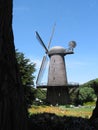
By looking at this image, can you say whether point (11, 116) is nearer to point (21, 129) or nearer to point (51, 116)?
point (21, 129)

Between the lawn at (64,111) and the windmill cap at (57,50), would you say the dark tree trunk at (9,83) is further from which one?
the windmill cap at (57,50)

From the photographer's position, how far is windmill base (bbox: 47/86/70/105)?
178 feet

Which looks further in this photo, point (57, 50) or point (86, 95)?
point (86, 95)

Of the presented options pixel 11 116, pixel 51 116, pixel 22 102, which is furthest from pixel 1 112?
pixel 51 116

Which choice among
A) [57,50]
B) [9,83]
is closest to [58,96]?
[57,50]

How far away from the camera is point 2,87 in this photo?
6.38m

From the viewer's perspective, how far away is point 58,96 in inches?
2136

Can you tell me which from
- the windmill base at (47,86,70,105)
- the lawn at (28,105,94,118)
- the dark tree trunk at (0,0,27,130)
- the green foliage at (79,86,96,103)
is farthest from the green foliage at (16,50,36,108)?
the dark tree trunk at (0,0,27,130)

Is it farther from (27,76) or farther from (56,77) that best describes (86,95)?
(27,76)

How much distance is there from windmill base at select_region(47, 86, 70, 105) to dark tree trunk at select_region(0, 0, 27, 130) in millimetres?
47313

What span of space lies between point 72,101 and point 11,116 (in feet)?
169

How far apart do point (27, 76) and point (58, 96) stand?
→ 17118 mm

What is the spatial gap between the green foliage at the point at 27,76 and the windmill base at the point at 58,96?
1593 centimetres

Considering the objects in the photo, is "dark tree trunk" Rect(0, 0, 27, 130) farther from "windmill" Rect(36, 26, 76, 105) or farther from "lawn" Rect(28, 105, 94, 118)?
"windmill" Rect(36, 26, 76, 105)
